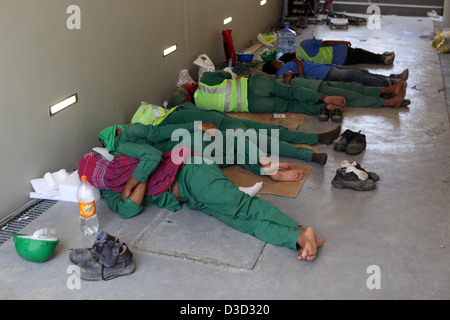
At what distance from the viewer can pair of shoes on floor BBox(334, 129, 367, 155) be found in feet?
13.4

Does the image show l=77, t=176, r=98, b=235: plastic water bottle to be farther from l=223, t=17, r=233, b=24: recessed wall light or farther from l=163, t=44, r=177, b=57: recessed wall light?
l=223, t=17, r=233, b=24: recessed wall light

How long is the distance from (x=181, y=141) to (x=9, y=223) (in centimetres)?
129

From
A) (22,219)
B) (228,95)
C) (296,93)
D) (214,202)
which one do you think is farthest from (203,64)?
(22,219)

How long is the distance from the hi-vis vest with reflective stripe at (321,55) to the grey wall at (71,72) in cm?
180

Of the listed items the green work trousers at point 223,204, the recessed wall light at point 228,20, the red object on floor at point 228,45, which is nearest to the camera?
the green work trousers at point 223,204

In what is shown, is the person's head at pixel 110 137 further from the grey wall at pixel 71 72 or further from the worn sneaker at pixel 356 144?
the worn sneaker at pixel 356 144

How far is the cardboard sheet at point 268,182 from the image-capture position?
3.54 m

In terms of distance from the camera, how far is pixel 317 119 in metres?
4.91

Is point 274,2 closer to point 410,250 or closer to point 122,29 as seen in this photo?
point 122,29

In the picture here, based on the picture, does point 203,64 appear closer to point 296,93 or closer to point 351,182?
point 296,93

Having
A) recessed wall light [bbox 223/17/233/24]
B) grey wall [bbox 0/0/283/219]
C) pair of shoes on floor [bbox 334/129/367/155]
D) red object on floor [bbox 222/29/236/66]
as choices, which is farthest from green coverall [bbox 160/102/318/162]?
recessed wall light [bbox 223/17/233/24]

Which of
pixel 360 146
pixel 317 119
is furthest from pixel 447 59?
pixel 360 146

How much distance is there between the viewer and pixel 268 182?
3.69 metres

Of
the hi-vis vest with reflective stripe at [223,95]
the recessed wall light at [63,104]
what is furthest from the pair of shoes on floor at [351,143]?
the recessed wall light at [63,104]
